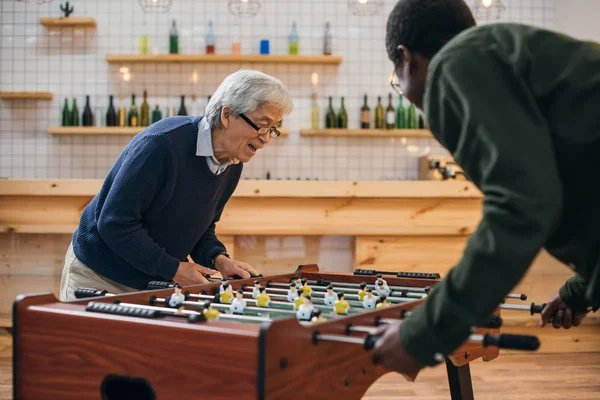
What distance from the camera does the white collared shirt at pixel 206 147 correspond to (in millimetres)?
2447

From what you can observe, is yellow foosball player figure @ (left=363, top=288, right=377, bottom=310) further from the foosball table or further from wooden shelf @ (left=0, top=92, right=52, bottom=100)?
wooden shelf @ (left=0, top=92, right=52, bottom=100)

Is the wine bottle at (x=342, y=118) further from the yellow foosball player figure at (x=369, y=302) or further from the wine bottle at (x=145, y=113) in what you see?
the yellow foosball player figure at (x=369, y=302)

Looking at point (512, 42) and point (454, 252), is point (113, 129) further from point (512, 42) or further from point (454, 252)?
point (512, 42)

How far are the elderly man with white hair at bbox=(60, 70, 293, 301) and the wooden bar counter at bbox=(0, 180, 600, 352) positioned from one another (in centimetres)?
169

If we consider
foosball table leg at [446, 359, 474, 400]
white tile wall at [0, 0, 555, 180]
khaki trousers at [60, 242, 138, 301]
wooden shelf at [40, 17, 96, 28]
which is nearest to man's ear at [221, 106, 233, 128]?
khaki trousers at [60, 242, 138, 301]

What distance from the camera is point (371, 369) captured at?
1.58 m

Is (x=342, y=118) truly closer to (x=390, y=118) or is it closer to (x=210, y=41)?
(x=390, y=118)

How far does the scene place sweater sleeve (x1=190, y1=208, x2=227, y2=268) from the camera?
2.75 m

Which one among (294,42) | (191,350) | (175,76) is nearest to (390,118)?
(294,42)

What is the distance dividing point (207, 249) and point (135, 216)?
57 cm

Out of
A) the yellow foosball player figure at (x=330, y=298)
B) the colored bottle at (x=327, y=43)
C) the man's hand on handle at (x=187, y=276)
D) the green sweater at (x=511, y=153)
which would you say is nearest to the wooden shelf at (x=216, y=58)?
the colored bottle at (x=327, y=43)

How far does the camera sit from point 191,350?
1.30 m

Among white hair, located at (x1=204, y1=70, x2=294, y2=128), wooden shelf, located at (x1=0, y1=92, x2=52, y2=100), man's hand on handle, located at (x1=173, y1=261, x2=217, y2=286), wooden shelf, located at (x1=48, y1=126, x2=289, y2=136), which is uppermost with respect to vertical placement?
white hair, located at (x1=204, y1=70, x2=294, y2=128)

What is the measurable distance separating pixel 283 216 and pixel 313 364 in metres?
3.01
